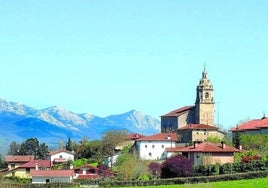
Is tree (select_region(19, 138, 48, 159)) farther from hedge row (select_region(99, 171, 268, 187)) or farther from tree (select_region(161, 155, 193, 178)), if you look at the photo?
hedge row (select_region(99, 171, 268, 187))

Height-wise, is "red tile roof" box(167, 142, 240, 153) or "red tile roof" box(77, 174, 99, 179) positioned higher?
"red tile roof" box(167, 142, 240, 153)

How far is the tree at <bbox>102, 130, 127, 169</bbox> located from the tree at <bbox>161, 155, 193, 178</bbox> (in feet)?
95.9

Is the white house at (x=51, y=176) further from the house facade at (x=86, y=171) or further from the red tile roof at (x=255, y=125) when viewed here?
the red tile roof at (x=255, y=125)

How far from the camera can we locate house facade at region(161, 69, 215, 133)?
4264 inches

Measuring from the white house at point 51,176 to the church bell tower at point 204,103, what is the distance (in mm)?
29778

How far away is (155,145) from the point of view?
9812 centimetres

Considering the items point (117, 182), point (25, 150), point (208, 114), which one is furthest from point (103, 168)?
point (25, 150)

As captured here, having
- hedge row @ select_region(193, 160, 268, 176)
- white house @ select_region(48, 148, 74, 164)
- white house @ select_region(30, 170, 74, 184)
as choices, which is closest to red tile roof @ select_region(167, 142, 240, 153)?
hedge row @ select_region(193, 160, 268, 176)

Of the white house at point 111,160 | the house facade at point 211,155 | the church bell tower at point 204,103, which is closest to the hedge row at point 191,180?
the house facade at point 211,155

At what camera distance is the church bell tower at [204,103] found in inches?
4257

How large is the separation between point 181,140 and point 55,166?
17.3 m

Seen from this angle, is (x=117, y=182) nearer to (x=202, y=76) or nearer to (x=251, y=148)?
(x=251, y=148)

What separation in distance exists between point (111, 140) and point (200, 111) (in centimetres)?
1397

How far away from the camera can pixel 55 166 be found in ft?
324
